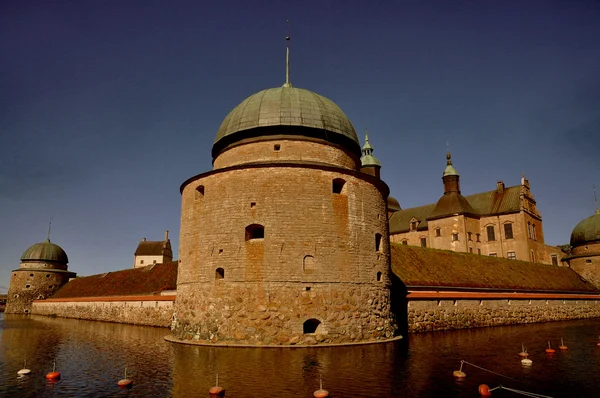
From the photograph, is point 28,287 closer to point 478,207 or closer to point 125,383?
point 125,383

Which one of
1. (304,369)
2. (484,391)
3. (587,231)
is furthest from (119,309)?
(587,231)

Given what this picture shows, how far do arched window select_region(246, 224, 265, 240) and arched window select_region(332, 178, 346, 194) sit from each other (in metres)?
3.35

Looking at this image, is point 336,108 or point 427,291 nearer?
point 336,108

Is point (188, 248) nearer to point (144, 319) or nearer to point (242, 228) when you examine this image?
point (242, 228)

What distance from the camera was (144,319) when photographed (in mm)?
24281

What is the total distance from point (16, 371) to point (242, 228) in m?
7.72

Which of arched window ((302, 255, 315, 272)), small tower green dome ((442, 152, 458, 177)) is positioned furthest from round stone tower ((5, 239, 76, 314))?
small tower green dome ((442, 152, 458, 177))

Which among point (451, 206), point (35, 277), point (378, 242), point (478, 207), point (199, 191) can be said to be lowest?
point (35, 277)

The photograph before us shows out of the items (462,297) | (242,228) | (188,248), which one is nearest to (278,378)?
(242,228)

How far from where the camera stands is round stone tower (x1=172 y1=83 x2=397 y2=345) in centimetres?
1443

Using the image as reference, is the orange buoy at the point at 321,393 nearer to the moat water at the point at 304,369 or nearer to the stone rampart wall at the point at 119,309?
the moat water at the point at 304,369

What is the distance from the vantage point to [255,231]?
15.8 m

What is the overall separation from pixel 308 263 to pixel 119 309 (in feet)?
59.6

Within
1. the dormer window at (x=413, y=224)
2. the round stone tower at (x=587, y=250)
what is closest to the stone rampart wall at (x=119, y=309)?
the dormer window at (x=413, y=224)
